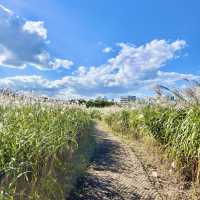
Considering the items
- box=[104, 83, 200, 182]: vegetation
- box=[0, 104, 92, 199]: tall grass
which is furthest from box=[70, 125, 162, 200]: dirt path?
box=[104, 83, 200, 182]: vegetation

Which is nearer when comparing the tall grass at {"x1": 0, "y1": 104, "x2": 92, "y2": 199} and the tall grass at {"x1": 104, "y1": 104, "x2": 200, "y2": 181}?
the tall grass at {"x1": 0, "y1": 104, "x2": 92, "y2": 199}

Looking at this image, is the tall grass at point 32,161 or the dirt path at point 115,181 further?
the dirt path at point 115,181

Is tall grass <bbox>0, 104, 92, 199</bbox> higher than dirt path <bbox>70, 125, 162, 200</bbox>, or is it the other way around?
tall grass <bbox>0, 104, 92, 199</bbox>

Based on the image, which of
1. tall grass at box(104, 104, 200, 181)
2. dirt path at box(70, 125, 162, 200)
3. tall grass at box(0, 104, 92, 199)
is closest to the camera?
tall grass at box(0, 104, 92, 199)

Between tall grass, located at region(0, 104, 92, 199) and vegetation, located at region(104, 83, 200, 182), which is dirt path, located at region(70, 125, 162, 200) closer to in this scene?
tall grass, located at region(0, 104, 92, 199)

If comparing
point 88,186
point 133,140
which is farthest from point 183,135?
point 133,140

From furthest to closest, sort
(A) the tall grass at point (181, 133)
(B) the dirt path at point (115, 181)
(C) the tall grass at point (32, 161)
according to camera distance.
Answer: (A) the tall grass at point (181, 133) → (B) the dirt path at point (115, 181) → (C) the tall grass at point (32, 161)

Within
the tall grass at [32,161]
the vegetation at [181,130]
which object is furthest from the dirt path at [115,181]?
the vegetation at [181,130]

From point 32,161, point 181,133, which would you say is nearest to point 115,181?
point 181,133

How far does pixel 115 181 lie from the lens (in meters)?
6.18

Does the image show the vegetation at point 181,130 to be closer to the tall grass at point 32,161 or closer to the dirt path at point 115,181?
the dirt path at point 115,181

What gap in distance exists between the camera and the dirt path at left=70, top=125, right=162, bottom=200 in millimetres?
5535

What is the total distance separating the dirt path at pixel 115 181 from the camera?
18.2 ft

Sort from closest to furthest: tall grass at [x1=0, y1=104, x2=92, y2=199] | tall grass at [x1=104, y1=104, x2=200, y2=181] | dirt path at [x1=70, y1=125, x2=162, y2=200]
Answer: tall grass at [x1=0, y1=104, x2=92, y2=199]
dirt path at [x1=70, y1=125, x2=162, y2=200]
tall grass at [x1=104, y1=104, x2=200, y2=181]
